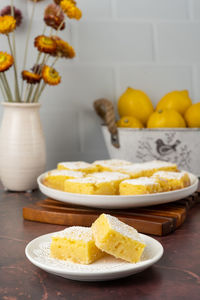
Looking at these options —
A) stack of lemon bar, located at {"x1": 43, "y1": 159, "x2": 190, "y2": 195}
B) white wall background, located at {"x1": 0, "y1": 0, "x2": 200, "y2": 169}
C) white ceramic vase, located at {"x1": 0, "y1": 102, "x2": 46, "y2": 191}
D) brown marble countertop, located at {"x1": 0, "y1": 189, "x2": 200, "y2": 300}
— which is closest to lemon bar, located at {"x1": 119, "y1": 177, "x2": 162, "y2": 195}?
stack of lemon bar, located at {"x1": 43, "y1": 159, "x2": 190, "y2": 195}

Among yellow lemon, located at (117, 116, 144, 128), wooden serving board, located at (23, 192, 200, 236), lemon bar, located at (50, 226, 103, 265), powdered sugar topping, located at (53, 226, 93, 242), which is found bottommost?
wooden serving board, located at (23, 192, 200, 236)

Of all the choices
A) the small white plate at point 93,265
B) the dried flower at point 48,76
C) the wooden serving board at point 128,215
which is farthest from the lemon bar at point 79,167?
the small white plate at point 93,265

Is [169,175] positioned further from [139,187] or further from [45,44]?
[45,44]

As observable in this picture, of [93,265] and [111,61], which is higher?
[111,61]

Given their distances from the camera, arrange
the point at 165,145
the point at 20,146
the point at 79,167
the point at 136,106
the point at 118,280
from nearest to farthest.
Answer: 1. the point at 118,280
2. the point at 79,167
3. the point at 20,146
4. the point at 165,145
5. the point at 136,106

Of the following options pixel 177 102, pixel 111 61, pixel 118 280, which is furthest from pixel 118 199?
pixel 111 61

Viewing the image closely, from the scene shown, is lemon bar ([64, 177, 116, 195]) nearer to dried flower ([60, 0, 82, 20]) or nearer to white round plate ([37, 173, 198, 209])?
white round plate ([37, 173, 198, 209])
